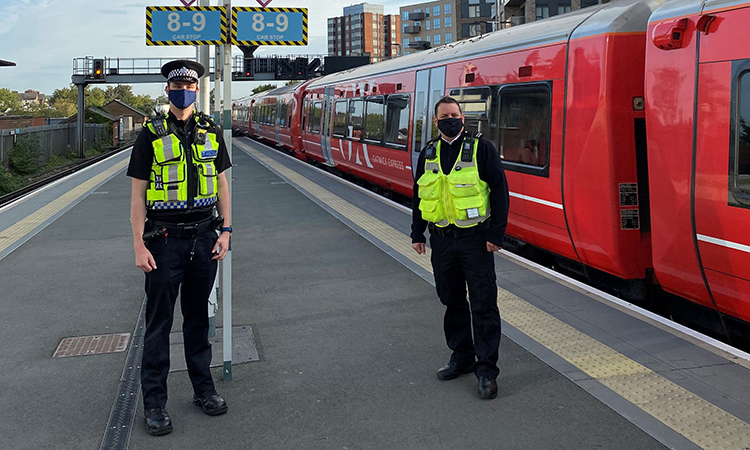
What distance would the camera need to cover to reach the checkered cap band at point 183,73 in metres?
3.89

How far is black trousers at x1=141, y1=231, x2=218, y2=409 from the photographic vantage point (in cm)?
392

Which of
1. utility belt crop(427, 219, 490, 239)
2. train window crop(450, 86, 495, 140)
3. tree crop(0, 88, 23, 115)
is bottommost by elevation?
utility belt crop(427, 219, 490, 239)

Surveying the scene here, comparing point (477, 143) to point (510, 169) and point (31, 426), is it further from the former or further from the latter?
point (510, 169)

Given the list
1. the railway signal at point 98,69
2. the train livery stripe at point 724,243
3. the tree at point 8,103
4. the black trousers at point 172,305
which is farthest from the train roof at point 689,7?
the tree at point 8,103

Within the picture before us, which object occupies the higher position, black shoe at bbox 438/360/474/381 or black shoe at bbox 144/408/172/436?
black shoe at bbox 438/360/474/381

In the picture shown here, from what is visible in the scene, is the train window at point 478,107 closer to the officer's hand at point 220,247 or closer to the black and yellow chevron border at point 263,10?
the black and yellow chevron border at point 263,10

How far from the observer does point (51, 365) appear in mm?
4926

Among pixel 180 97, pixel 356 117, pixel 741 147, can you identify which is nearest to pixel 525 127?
pixel 741 147

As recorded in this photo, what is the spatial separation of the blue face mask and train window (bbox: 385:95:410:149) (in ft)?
29.5

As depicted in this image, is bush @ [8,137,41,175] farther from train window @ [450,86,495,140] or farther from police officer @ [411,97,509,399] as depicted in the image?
police officer @ [411,97,509,399]

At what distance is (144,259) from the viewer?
379cm

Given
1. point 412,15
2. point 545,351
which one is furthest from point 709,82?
point 412,15

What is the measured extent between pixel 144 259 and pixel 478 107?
20.9 ft

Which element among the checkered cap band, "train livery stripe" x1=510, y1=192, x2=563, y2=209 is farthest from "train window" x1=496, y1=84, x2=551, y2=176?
the checkered cap band
